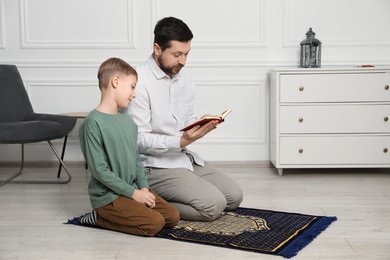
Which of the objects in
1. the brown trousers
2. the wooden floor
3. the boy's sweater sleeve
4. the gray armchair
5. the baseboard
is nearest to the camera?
the wooden floor

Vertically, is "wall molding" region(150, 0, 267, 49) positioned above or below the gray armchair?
above

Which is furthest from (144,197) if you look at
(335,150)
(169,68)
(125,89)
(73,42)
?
(73,42)

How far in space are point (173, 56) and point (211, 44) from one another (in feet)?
5.99

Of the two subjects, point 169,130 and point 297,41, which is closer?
point 169,130

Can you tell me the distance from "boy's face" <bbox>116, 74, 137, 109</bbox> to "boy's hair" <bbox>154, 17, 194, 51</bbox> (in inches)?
8.9

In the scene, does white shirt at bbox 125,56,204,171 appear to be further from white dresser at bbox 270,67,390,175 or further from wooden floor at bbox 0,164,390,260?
white dresser at bbox 270,67,390,175

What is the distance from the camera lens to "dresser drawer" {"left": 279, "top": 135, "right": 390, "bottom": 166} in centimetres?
430

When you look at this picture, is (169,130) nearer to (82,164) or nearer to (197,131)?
(197,131)

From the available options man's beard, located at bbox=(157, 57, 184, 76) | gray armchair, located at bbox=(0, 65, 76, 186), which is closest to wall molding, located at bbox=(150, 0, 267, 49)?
gray armchair, located at bbox=(0, 65, 76, 186)

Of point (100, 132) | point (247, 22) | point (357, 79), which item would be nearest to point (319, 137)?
point (357, 79)

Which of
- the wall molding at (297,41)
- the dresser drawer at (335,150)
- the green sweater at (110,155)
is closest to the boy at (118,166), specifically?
the green sweater at (110,155)

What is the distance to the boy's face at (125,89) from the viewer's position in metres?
2.81

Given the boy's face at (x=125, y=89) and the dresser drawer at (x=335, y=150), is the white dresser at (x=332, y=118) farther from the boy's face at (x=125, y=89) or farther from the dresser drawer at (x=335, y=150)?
the boy's face at (x=125, y=89)

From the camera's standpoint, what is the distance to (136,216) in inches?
108
